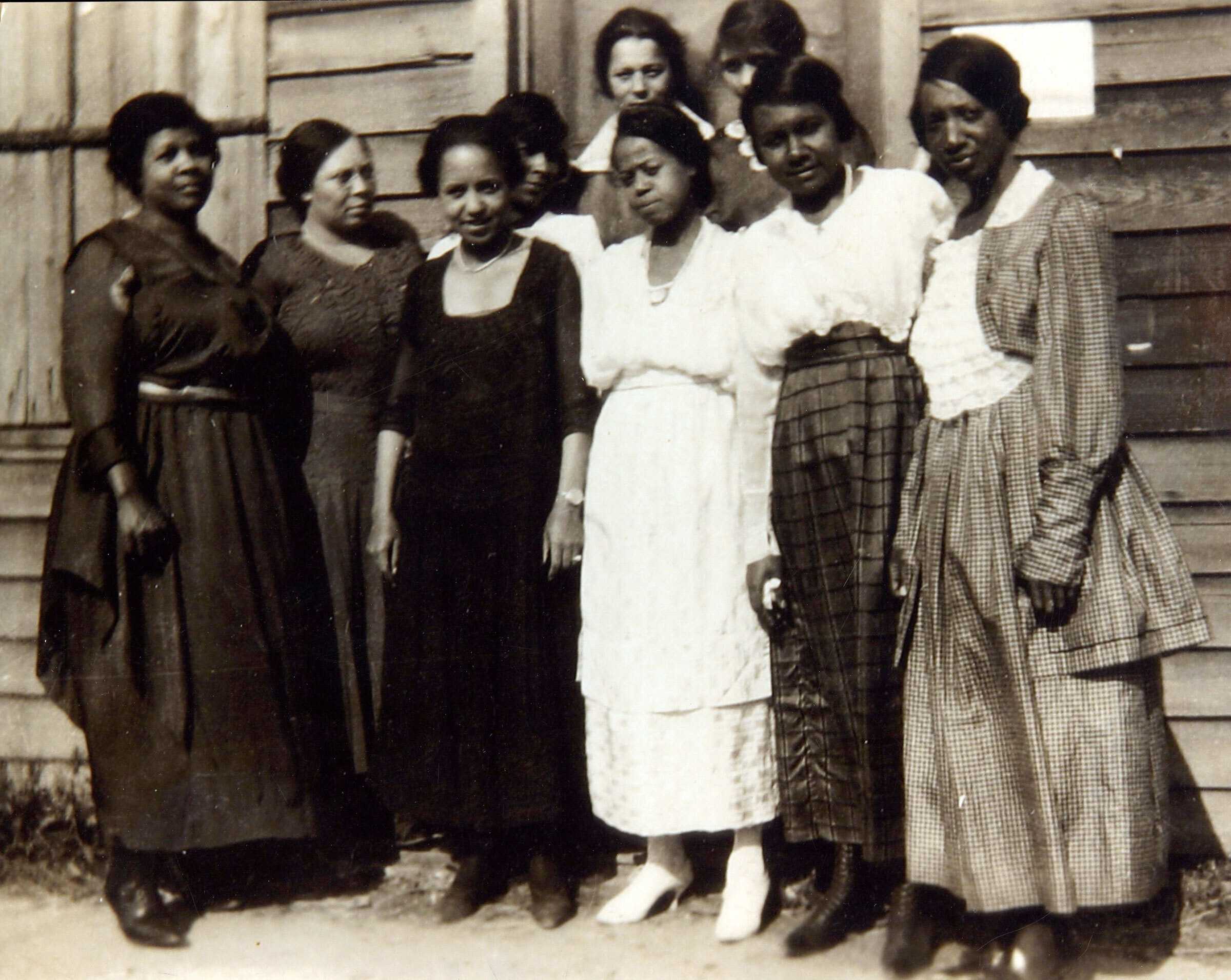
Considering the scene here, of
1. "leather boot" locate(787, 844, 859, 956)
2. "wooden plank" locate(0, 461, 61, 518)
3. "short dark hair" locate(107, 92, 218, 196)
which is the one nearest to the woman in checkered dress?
"leather boot" locate(787, 844, 859, 956)

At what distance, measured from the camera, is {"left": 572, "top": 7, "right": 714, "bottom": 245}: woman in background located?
140 inches

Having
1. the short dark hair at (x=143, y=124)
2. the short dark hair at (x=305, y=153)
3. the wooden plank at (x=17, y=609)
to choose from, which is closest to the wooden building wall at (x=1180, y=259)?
the short dark hair at (x=305, y=153)

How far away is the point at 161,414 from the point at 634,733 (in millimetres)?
1483

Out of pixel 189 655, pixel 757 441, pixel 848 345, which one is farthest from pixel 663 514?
pixel 189 655

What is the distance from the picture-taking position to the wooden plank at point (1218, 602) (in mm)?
3391

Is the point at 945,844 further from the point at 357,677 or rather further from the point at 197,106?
the point at 197,106

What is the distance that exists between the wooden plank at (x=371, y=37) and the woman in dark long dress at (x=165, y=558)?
0.76m

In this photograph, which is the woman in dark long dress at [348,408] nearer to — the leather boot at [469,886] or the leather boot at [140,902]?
the leather boot at [469,886]

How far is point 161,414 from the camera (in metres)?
3.26

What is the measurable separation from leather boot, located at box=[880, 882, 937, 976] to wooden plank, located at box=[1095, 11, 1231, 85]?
2.20m

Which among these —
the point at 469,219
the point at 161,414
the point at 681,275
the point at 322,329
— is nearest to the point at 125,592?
the point at 161,414

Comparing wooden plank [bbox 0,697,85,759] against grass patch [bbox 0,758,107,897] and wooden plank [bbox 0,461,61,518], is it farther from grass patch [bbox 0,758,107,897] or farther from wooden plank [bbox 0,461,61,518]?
wooden plank [bbox 0,461,61,518]

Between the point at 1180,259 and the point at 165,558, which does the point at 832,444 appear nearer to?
the point at 1180,259

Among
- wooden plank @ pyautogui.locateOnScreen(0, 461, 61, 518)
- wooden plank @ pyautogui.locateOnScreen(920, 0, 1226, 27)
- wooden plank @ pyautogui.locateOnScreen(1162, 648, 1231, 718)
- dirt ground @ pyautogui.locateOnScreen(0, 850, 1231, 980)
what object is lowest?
dirt ground @ pyautogui.locateOnScreen(0, 850, 1231, 980)
